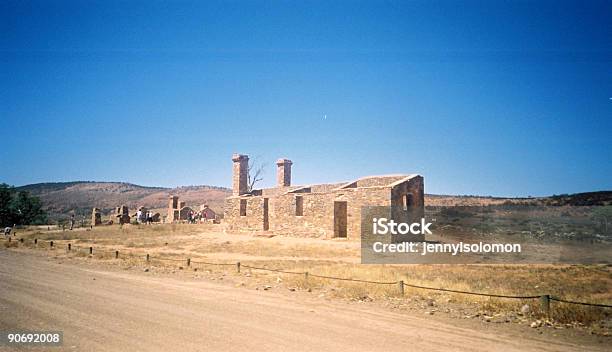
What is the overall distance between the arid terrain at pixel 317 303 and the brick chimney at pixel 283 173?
1695 cm

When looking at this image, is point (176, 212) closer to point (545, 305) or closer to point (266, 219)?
point (266, 219)

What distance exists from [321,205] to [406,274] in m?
12.6

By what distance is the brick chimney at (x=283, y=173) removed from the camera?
107ft

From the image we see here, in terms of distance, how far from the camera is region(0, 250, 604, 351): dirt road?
18.1ft

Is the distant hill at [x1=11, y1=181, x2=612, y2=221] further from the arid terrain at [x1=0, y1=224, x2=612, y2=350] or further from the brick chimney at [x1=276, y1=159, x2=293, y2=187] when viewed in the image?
the arid terrain at [x1=0, y1=224, x2=612, y2=350]

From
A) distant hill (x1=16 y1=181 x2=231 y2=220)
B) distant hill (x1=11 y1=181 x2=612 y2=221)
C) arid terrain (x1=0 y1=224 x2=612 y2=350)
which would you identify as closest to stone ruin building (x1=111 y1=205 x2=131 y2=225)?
arid terrain (x1=0 y1=224 x2=612 y2=350)

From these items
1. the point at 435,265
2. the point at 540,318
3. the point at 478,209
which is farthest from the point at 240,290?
the point at 478,209

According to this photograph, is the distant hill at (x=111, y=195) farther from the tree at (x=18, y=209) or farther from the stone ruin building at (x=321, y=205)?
the stone ruin building at (x=321, y=205)

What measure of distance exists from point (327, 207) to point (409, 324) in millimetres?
17740

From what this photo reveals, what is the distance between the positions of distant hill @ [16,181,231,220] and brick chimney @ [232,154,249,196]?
163 ft

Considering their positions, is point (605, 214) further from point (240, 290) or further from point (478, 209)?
point (240, 290)

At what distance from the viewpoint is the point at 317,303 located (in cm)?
847

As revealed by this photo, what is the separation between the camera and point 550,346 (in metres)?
5.61

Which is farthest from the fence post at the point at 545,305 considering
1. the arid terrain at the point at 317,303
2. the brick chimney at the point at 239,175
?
the brick chimney at the point at 239,175
